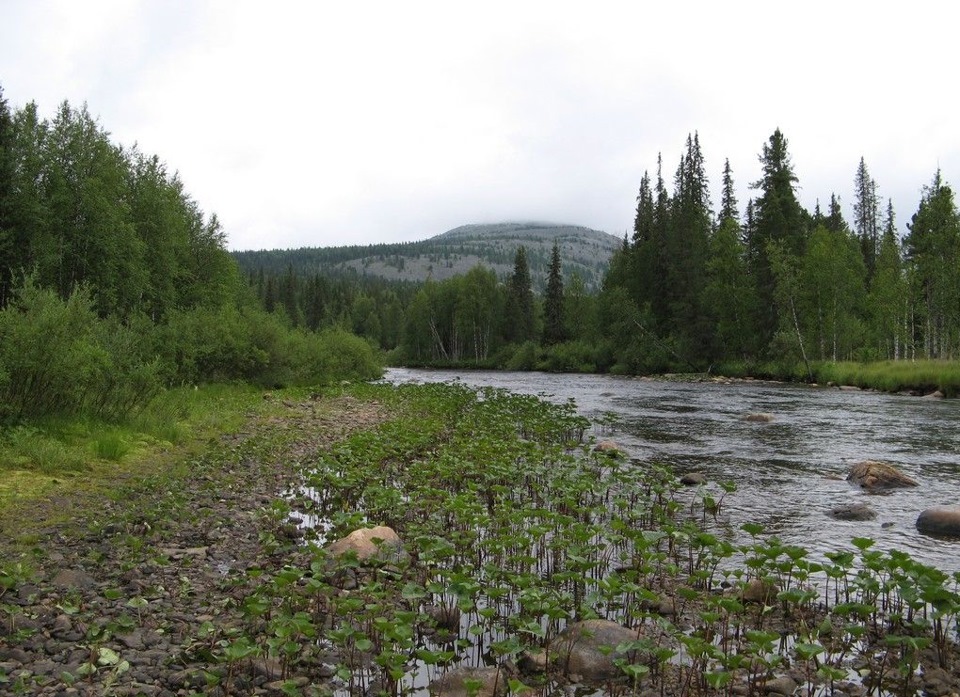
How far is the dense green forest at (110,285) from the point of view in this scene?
39.8ft

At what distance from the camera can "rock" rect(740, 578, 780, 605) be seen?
Result: 21.4 ft

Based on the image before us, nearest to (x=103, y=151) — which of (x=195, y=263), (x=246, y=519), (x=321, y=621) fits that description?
(x=195, y=263)

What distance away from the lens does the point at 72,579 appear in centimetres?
600

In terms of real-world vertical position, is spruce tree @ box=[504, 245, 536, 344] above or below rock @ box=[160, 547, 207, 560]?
above

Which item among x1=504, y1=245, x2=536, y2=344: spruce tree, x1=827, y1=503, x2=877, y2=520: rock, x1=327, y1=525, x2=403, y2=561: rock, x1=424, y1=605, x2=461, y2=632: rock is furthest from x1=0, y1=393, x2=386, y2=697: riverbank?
x1=504, y1=245, x2=536, y2=344: spruce tree

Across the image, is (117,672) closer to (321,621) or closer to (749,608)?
(321,621)

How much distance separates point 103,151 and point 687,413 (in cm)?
2924

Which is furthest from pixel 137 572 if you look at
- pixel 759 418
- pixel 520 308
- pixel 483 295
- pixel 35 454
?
pixel 483 295

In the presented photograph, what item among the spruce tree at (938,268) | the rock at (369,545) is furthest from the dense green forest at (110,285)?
the spruce tree at (938,268)

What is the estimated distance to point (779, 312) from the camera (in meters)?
48.4

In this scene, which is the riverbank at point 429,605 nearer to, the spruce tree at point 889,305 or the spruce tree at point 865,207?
the spruce tree at point 889,305

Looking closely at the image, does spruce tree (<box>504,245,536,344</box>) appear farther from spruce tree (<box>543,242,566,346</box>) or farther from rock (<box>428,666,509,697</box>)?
rock (<box>428,666,509,697</box>)

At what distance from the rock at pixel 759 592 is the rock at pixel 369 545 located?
3734 mm

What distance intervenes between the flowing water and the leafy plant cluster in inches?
43.4
